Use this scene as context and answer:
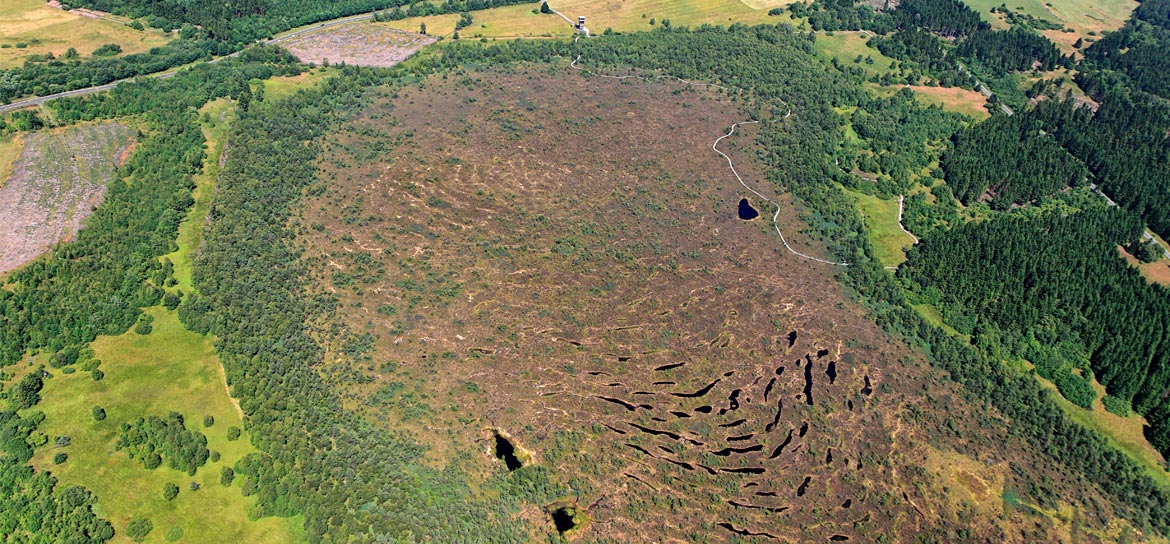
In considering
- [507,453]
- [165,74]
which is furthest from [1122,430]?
[165,74]

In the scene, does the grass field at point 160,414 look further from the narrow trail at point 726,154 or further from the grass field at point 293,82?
the narrow trail at point 726,154

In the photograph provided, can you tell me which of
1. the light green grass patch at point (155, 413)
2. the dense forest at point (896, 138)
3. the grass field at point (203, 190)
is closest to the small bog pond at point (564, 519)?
the light green grass patch at point (155, 413)

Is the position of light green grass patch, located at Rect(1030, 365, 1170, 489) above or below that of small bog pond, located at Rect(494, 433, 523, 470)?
below

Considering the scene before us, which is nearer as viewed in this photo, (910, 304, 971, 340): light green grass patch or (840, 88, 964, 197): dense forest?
(910, 304, 971, 340): light green grass patch

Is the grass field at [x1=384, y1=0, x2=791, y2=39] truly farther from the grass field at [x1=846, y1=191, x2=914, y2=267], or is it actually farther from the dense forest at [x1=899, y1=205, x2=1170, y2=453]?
the dense forest at [x1=899, y1=205, x2=1170, y2=453]

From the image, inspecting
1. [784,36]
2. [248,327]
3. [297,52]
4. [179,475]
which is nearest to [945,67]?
[784,36]

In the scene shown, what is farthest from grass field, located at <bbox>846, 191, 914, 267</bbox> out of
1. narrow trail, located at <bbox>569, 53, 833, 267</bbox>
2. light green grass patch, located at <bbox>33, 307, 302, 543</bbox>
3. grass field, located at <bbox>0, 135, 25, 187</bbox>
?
grass field, located at <bbox>0, 135, 25, 187</bbox>

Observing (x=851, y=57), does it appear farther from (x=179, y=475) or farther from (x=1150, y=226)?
(x=179, y=475)

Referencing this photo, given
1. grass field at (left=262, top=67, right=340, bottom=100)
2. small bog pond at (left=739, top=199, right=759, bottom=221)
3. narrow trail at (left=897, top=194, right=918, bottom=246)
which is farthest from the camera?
grass field at (left=262, top=67, right=340, bottom=100)
